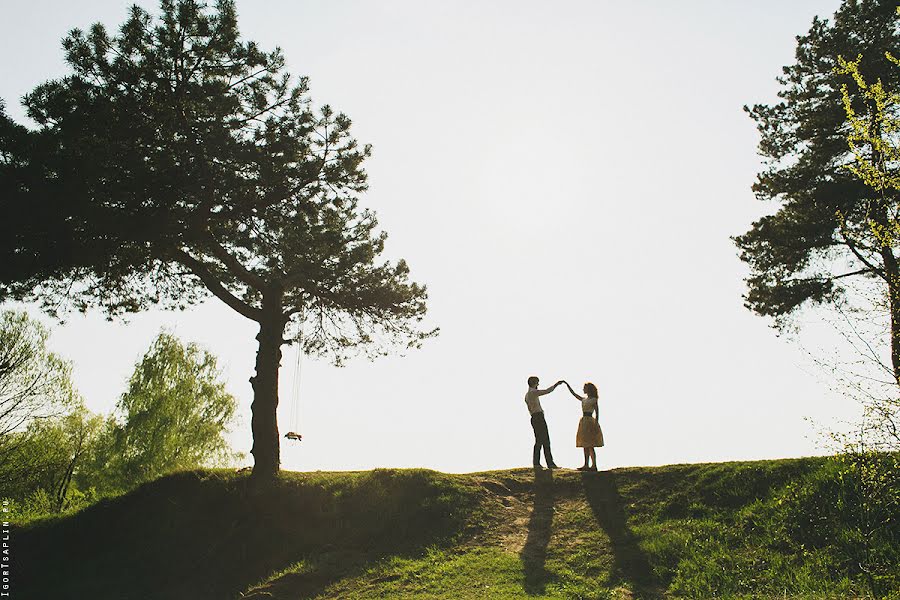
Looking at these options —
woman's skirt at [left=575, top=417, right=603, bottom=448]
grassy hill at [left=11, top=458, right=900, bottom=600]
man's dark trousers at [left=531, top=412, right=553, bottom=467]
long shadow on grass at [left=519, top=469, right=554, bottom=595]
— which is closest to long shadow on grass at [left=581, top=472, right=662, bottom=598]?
grassy hill at [left=11, top=458, right=900, bottom=600]

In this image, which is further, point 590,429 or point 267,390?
point 267,390

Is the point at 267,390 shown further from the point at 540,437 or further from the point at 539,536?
the point at 539,536

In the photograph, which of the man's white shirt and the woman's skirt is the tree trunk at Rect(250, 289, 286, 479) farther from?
the woman's skirt

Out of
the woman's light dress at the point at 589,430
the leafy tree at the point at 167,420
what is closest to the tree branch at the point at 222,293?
the woman's light dress at the point at 589,430

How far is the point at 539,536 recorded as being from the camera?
11.7 m

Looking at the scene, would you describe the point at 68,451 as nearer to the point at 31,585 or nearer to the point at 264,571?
the point at 31,585

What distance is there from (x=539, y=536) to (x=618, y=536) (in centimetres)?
162

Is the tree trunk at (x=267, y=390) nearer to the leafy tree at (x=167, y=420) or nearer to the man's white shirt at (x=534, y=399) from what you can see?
the man's white shirt at (x=534, y=399)

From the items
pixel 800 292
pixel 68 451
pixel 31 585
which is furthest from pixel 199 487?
pixel 68 451

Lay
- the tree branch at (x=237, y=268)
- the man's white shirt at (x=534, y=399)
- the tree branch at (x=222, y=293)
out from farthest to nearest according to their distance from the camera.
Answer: the tree branch at (x=222, y=293) → the tree branch at (x=237, y=268) → the man's white shirt at (x=534, y=399)

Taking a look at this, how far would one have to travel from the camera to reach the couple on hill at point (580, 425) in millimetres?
13945

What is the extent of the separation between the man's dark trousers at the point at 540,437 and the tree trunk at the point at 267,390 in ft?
24.0

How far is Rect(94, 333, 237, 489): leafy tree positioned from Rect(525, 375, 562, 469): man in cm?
2300

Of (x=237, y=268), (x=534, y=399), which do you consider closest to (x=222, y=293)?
(x=237, y=268)
